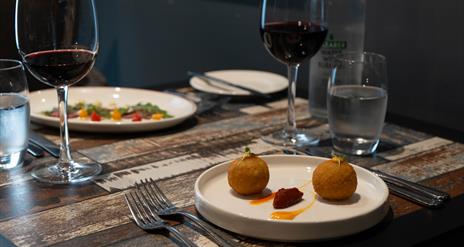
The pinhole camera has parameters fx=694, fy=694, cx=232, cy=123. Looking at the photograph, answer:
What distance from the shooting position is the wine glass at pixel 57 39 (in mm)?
1102

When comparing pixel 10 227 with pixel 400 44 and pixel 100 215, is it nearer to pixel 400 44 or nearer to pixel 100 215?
pixel 100 215

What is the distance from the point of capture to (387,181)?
1129 mm

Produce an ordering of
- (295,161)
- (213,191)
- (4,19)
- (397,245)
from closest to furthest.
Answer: (397,245) → (213,191) → (295,161) → (4,19)

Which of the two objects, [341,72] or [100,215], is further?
[341,72]

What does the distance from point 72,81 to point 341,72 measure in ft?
1.61

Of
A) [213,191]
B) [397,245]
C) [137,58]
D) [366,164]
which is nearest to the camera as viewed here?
[397,245]

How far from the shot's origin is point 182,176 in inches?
46.2

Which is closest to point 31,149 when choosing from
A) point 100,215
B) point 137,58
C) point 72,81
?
point 72,81

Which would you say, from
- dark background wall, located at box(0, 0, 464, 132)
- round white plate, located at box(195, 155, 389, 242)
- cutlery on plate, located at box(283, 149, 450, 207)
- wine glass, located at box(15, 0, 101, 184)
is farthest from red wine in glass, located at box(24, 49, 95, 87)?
dark background wall, located at box(0, 0, 464, 132)

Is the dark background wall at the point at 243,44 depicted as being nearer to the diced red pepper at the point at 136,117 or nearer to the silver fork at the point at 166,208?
the diced red pepper at the point at 136,117

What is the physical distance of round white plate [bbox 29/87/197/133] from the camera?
4.54 ft

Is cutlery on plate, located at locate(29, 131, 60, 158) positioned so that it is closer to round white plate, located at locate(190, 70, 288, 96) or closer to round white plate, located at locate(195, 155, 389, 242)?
round white plate, located at locate(195, 155, 389, 242)

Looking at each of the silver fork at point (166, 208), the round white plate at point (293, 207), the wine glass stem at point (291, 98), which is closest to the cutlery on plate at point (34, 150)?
the silver fork at point (166, 208)

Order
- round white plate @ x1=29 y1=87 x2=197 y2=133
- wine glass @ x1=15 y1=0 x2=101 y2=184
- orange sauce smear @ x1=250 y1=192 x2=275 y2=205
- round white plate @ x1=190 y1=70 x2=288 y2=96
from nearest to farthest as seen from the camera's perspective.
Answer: orange sauce smear @ x1=250 y1=192 x2=275 y2=205
wine glass @ x1=15 y1=0 x2=101 y2=184
round white plate @ x1=29 y1=87 x2=197 y2=133
round white plate @ x1=190 y1=70 x2=288 y2=96
